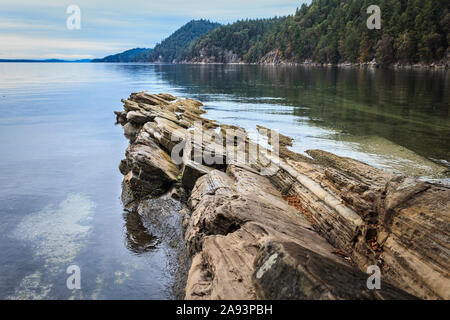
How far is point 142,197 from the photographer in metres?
13.3

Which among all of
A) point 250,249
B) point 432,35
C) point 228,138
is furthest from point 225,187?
point 432,35

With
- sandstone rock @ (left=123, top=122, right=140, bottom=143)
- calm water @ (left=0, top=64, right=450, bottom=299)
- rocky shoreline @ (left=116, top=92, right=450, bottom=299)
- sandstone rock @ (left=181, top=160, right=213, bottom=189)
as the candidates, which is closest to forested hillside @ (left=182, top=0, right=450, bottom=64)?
calm water @ (left=0, top=64, right=450, bottom=299)

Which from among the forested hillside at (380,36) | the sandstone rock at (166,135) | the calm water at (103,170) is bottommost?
the calm water at (103,170)

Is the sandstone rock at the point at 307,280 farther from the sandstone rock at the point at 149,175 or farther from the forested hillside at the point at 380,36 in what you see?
A: the forested hillside at the point at 380,36

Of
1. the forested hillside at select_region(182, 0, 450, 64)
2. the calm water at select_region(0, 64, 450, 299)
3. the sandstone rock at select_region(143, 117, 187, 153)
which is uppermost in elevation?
the forested hillside at select_region(182, 0, 450, 64)

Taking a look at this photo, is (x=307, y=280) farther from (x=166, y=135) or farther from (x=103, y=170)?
(x=103, y=170)

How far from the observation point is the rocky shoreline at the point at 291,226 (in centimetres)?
457

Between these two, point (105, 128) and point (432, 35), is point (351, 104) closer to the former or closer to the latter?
point (105, 128)

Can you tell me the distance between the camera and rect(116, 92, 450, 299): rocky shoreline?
15.0 ft

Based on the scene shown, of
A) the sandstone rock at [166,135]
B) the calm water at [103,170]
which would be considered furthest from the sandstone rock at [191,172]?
the sandstone rock at [166,135]

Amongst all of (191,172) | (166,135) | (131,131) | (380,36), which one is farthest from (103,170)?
(380,36)

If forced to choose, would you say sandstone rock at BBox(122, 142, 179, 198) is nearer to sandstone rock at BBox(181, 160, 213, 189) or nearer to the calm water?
sandstone rock at BBox(181, 160, 213, 189)

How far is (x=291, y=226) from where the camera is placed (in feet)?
25.7
